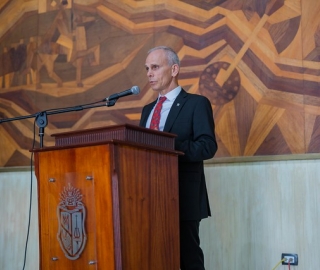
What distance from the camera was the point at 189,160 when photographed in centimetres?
282

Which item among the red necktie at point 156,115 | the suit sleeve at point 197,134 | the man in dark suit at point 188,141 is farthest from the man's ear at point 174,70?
the suit sleeve at point 197,134

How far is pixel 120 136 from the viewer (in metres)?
2.41

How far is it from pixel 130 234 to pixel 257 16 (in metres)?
2.31

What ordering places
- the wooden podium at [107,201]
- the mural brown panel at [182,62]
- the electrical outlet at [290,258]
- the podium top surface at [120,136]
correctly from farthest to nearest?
the mural brown panel at [182,62] < the electrical outlet at [290,258] < the podium top surface at [120,136] < the wooden podium at [107,201]

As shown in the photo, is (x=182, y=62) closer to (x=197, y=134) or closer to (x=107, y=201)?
(x=197, y=134)

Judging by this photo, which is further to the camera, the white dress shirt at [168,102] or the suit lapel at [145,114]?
the suit lapel at [145,114]

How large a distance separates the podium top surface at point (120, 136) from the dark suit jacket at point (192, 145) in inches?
8.1

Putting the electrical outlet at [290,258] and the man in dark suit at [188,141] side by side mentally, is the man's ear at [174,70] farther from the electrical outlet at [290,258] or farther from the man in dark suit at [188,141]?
the electrical outlet at [290,258]

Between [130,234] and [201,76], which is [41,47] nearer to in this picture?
[201,76]

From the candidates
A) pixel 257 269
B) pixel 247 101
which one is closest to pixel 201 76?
pixel 247 101

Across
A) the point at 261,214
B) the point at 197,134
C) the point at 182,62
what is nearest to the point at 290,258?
the point at 261,214

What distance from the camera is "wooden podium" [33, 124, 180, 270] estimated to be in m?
2.30

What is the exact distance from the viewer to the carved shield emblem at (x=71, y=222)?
93.2 inches

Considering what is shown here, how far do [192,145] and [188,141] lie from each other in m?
0.04
